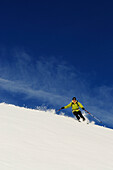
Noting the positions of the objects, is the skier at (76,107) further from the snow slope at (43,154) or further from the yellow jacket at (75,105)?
the snow slope at (43,154)

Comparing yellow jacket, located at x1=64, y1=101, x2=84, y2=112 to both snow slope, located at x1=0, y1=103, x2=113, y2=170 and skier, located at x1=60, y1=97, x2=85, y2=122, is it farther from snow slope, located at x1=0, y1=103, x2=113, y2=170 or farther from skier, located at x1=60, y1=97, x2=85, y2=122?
snow slope, located at x1=0, y1=103, x2=113, y2=170

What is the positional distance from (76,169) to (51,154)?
0.81 m

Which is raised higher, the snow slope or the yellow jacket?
the yellow jacket

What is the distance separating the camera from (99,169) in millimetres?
4977


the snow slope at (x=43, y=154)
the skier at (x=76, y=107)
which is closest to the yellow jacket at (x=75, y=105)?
the skier at (x=76, y=107)

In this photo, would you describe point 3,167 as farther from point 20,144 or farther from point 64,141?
point 64,141

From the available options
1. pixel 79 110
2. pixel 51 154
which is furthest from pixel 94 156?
pixel 79 110

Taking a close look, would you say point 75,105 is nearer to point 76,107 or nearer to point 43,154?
point 76,107

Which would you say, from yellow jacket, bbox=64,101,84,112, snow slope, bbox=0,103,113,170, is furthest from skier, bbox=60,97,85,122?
snow slope, bbox=0,103,113,170

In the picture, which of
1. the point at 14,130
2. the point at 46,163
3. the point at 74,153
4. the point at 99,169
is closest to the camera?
the point at 46,163

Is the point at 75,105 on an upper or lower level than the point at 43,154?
upper

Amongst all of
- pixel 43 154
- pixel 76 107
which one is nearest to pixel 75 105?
pixel 76 107

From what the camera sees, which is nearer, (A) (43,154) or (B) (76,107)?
(A) (43,154)

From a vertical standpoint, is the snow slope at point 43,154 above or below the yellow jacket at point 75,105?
below
